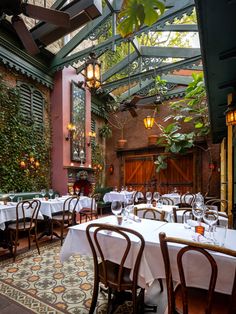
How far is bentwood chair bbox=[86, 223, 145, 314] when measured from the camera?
70.9 inches

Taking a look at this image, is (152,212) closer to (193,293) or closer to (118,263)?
(118,263)

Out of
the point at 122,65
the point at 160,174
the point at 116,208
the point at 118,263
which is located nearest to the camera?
the point at 118,263

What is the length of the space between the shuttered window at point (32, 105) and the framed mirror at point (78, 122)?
104 cm

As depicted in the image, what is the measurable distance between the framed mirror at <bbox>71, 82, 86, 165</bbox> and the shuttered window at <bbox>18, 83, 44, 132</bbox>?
3.43 ft

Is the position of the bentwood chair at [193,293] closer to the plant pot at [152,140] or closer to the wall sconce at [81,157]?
the wall sconce at [81,157]

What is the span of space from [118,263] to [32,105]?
19.1 ft

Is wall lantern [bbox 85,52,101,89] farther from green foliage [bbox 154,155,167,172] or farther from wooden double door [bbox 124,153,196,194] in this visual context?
wooden double door [bbox 124,153,196,194]

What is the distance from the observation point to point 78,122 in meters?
7.66

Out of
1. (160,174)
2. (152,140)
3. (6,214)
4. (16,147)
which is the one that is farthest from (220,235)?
(152,140)

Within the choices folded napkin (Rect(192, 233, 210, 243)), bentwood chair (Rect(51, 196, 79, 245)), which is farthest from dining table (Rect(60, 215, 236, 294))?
bentwood chair (Rect(51, 196, 79, 245))

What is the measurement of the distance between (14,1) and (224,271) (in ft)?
13.1

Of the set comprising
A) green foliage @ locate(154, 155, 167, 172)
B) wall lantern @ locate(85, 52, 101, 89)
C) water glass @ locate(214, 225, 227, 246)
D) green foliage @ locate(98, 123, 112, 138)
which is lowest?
water glass @ locate(214, 225, 227, 246)

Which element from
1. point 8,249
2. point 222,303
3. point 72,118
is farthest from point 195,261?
point 72,118

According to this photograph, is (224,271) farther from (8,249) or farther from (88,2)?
(88,2)
